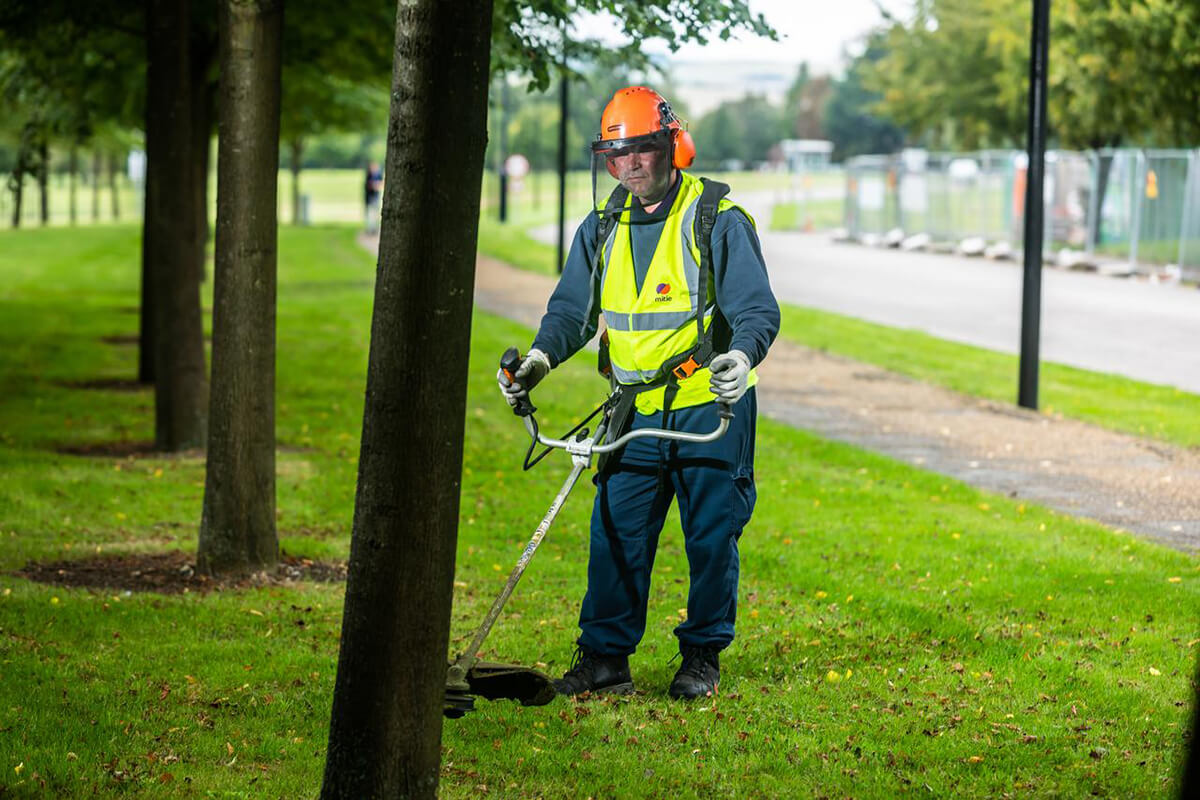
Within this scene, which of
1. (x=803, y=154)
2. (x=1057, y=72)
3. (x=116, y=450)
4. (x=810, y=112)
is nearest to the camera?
(x=116, y=450)

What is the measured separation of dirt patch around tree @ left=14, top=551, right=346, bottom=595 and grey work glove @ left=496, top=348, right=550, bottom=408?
271 centimetres

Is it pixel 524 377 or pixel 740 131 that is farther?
pixel 740 131

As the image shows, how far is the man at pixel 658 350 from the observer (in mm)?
5266

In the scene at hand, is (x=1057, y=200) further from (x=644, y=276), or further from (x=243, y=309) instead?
(x=644, y=276)

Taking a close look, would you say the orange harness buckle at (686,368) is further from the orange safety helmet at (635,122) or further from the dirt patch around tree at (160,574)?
the dirt patch around tree at (160,574)

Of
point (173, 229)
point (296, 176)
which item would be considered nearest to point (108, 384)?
point (173, 229)

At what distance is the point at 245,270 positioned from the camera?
7527mm

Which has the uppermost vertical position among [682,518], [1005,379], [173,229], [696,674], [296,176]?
[296,176]

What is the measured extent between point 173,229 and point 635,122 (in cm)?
601

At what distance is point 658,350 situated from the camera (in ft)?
17.6

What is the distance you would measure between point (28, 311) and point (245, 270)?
16507 mm

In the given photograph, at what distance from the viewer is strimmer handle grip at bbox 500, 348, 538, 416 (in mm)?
5082

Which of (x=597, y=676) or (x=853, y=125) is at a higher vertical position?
(x=853, y=125)

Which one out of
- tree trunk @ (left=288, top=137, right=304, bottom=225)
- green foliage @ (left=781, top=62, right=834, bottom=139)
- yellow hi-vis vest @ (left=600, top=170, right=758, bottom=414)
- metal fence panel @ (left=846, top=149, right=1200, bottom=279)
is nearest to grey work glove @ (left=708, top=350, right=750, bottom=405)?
yellow hi-vis vest @ (left=600, top=170, right=758, bottom=414)
